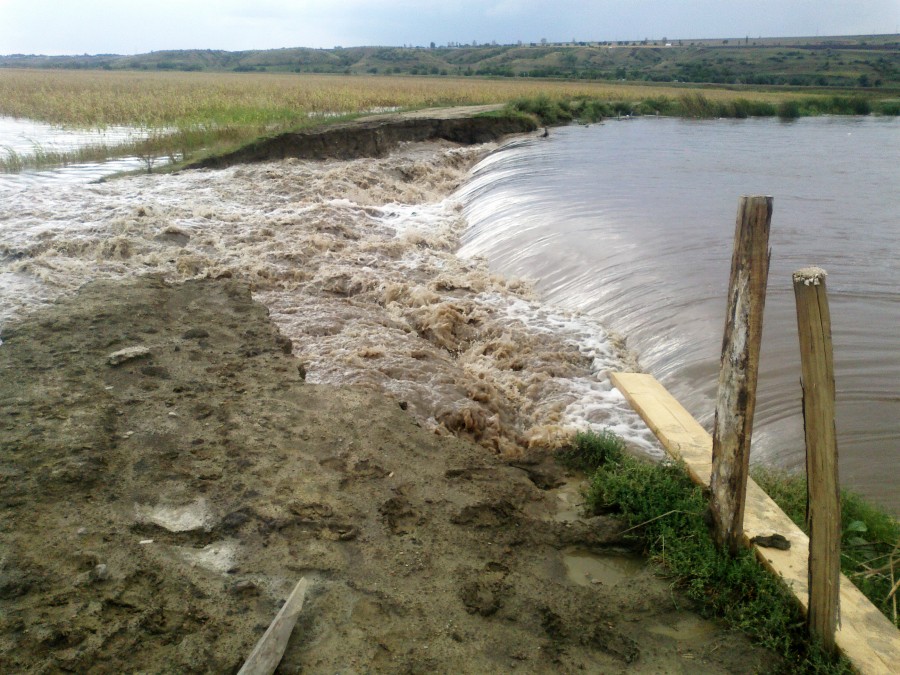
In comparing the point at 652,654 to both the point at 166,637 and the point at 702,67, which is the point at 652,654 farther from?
the point at 702,67

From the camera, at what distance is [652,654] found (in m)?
3.08

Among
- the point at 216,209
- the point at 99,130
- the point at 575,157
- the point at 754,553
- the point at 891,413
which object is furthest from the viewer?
the point at 99,130

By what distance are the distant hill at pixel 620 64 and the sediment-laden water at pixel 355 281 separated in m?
52.4

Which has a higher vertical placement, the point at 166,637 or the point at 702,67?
the point at 702,67

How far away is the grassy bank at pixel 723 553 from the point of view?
3.14 metres

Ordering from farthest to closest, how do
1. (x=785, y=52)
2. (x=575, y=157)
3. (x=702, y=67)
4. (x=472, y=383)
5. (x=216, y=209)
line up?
(x=785, y=52) < (x=702, y=67) < (x=575, y=157) < (x=216, y=209) < (x=472, y=383)

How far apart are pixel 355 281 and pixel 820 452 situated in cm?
646

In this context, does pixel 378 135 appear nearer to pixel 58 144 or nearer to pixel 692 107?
pixel 58 144

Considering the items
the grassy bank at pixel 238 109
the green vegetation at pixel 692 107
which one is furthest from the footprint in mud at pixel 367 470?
the green vegetation at pixel 692 107

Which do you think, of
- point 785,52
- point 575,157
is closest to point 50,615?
point 575,157

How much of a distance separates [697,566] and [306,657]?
6.67 feet

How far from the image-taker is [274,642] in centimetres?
279

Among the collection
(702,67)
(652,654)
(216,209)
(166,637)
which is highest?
(702,67)

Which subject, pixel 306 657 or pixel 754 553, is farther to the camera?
pixel 754 553
